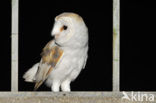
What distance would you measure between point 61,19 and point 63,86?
0.73 meters

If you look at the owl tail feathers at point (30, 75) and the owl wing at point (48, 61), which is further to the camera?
the owl tail feathers at point (30, 75)

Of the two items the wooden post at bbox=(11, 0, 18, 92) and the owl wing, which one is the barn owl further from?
the wooden post at bbox=(11, 0, 18, 92)

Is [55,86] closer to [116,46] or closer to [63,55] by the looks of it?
[63,55]

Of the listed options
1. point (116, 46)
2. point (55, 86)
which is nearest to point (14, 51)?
point (55, 86)

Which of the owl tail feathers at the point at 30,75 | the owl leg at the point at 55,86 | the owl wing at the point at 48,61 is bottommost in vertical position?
the owl leg at the point at 55,86

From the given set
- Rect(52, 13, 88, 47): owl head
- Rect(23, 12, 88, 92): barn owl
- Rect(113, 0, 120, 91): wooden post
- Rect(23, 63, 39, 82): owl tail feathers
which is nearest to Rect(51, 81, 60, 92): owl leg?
Rect(23, 12, 88, 92): barn owl

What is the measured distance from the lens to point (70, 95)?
12.6ft

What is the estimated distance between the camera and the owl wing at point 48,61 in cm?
408

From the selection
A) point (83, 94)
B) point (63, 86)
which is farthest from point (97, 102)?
point (63, 86)

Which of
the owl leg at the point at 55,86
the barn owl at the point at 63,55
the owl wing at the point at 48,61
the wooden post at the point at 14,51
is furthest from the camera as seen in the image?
the owl leg at the point at 55,86

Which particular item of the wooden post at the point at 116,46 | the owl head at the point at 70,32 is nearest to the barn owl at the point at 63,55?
the owl head at the point at 70,32

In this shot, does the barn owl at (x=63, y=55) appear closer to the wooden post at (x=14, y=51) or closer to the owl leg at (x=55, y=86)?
the owl leg at (x=55, y=86)

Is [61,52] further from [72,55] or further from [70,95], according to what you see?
[70,95]

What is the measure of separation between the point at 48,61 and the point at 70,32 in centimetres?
40
